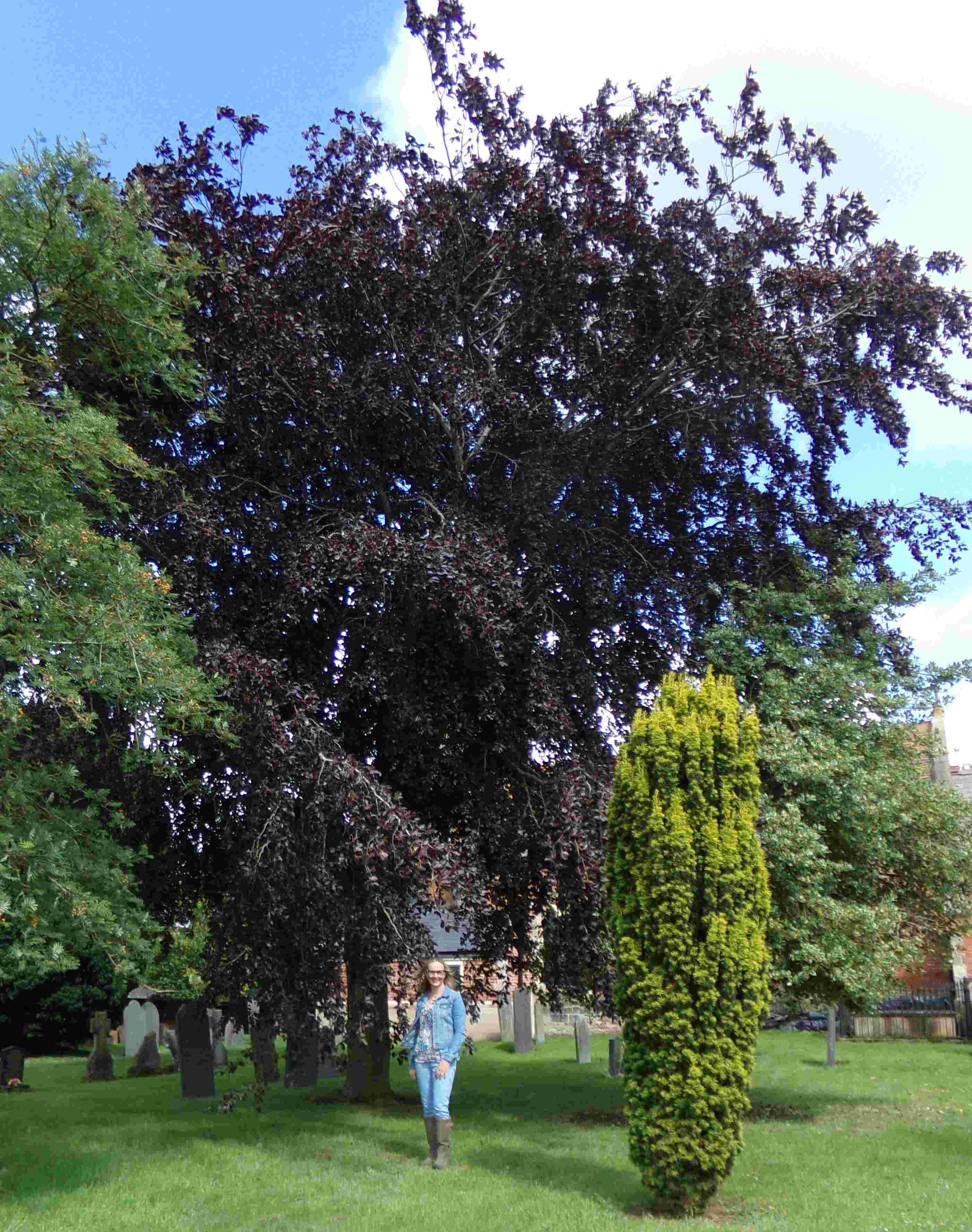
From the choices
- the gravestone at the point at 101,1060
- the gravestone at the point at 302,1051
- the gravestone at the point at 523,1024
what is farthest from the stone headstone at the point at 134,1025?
the gravestone at the point at 523,1024

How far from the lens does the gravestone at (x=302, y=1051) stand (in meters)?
12.0

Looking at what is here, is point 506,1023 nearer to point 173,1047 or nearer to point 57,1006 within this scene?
point 173,1047

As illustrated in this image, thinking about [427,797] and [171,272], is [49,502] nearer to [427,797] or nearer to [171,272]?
[171,272]

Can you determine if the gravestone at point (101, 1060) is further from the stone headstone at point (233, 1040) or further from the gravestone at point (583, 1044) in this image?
the gravestone at point (583, 1044)

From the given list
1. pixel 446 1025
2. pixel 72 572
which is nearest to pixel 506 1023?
pixel 446 1025

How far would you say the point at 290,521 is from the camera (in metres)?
13.6

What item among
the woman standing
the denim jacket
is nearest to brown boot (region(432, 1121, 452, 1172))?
the woman standing

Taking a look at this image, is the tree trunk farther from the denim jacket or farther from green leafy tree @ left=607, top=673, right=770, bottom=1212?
green leafy tree @ left=607, top=673, right=770, bottom=1212

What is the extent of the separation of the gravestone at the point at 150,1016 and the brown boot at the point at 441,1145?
16039mm

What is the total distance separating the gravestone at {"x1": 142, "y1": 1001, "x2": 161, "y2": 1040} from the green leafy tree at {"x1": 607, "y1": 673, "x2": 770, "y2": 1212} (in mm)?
18747

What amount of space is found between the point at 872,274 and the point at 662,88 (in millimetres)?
3797

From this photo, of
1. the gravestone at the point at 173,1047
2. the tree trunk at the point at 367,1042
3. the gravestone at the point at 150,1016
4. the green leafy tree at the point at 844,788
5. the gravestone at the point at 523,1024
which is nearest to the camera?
the tree trunk at the point at 367,1042

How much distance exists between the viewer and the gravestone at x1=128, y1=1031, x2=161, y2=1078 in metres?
21.7

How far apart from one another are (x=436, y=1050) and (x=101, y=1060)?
44.7 feet
